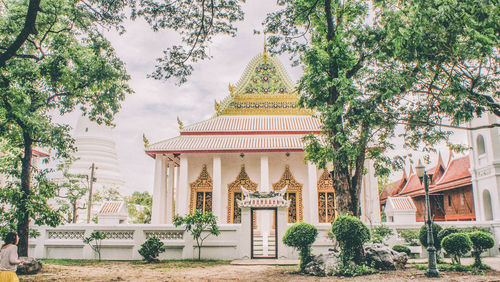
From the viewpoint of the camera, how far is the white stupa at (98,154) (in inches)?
1042

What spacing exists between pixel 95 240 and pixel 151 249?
216cm

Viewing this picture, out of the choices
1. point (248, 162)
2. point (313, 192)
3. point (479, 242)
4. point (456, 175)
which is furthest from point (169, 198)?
point (456, 175)

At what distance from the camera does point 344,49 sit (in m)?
8.07

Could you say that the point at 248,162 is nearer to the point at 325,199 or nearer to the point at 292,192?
the point at 292,192

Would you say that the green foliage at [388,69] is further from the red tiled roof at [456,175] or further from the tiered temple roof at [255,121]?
the red tiled roof at [456,175]

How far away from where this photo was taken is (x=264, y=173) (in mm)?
17172

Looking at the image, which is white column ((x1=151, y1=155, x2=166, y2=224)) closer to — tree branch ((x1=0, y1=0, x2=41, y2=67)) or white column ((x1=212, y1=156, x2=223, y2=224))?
white column ((x1=212, y1=156, x2=223, y2=224))

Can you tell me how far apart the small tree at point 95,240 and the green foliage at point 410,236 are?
9.73 metres

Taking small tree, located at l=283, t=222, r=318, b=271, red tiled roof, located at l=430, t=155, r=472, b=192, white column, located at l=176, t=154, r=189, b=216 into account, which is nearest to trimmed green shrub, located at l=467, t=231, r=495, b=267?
small tree, located at l=283, t=222, r=318, b=271

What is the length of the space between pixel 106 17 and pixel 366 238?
7.09 metres

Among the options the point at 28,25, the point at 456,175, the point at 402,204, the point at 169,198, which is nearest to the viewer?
the point at 28,25

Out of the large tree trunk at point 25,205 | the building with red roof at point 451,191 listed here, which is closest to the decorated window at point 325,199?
the building with red roof at point 451,191

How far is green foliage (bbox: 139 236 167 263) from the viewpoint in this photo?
11047 millimetres

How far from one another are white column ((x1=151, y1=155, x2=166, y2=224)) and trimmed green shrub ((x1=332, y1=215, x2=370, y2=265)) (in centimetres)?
1058
